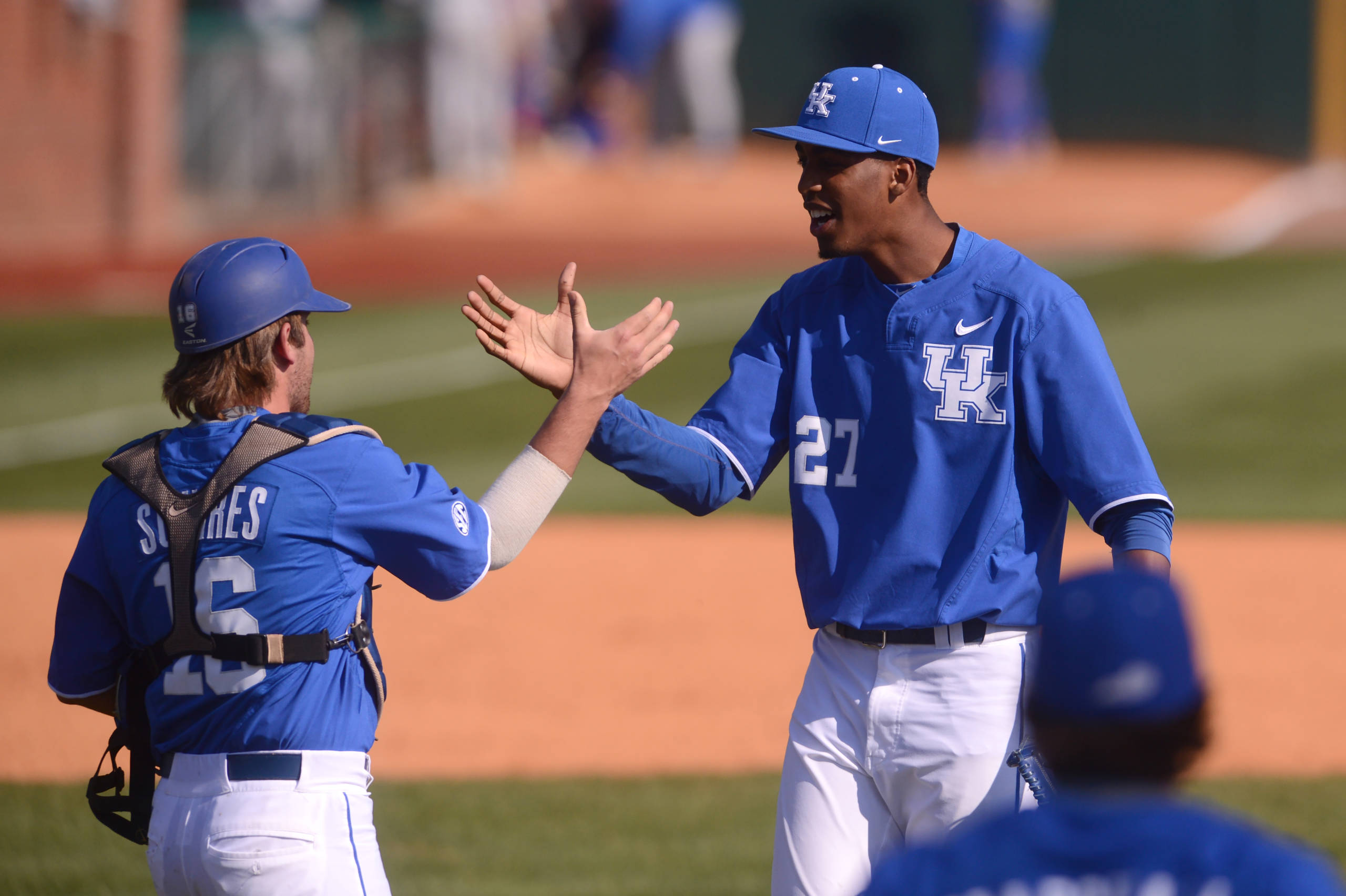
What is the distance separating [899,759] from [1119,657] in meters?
1.62

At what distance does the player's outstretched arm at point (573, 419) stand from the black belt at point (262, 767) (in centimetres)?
54

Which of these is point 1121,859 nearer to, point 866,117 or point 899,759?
point 899,759

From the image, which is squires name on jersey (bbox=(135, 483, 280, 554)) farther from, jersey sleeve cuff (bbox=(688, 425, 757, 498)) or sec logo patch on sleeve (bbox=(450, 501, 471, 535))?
jersey sleeve cuff (bbox=(688, 425, 757, 498))

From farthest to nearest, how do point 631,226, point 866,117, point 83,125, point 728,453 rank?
point 631,226
point 83,125
point 728,453
point 866,117

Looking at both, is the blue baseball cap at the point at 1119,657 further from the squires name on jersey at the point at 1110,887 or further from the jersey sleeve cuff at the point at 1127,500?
the jersey sleeve cuff at the point at 1127,500

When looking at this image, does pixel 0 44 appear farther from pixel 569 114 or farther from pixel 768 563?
pixel 768 563

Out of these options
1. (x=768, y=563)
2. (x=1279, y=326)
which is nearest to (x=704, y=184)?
(x=1279, y=326)

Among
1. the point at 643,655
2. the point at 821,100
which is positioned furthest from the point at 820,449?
the point at 643,655

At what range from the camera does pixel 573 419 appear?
Result: 3.27 m

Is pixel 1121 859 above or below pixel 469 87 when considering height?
below

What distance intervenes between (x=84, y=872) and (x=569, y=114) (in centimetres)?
1833

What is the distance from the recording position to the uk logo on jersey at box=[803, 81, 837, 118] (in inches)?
136

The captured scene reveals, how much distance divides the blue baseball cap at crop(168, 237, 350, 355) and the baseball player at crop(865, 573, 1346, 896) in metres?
1.77

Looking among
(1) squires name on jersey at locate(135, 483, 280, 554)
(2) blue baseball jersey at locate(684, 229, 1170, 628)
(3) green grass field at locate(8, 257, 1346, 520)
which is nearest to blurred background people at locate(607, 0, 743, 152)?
(3) green grass field at locate(8, 257, 1346, 520)
